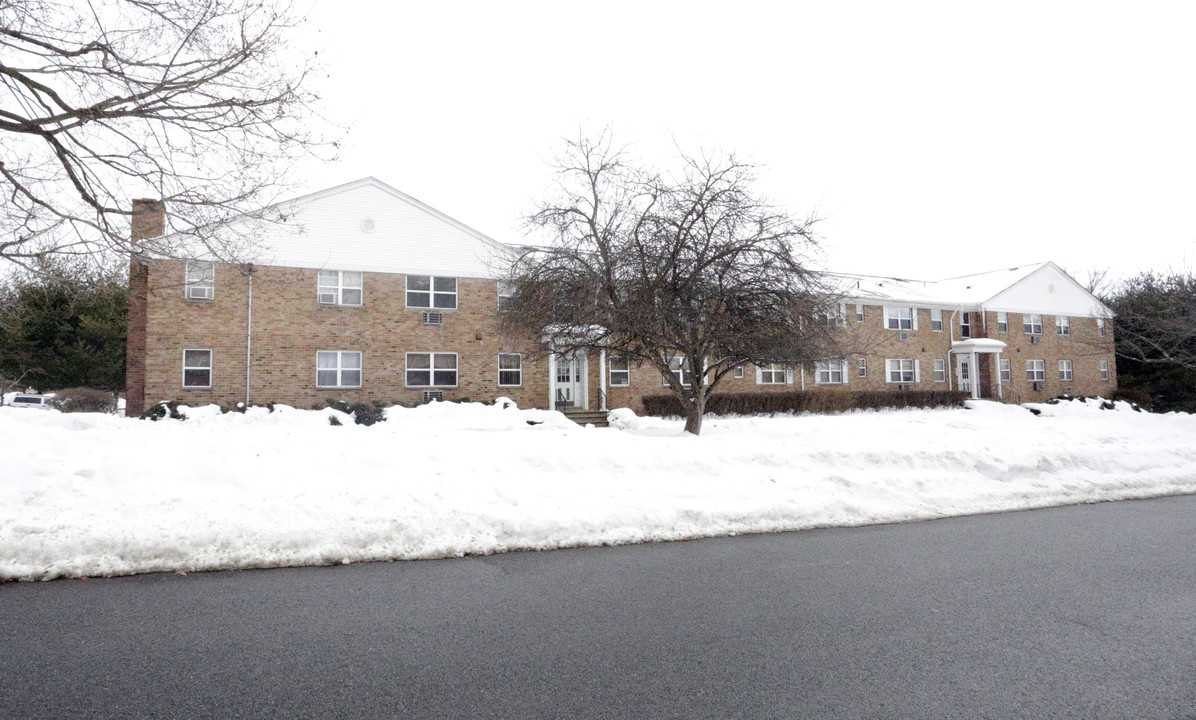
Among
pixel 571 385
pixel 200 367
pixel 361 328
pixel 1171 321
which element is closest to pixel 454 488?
pixel 361 328

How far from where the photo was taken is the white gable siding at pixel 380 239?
22.2m

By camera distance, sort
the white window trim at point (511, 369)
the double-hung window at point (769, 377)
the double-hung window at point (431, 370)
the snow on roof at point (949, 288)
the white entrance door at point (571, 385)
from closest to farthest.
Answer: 1. the double-hung window at point (431, 370)
2. the white window trim at point (511, 369)
3. the white entrance door at point (571, 385)
4. the double-hung window at point (769, 377)
5. the snow on roof at point (949, 288)

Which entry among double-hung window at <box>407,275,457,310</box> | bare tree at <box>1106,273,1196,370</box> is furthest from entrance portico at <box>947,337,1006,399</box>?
double-hung window at <box>407,275,457,310</box>

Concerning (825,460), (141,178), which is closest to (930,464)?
(825,460)

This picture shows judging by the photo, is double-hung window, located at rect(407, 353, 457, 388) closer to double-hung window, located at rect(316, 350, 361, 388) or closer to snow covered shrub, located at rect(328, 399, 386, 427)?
double-hung window, located at rect(316, 350, 361, 388)

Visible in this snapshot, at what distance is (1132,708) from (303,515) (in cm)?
616

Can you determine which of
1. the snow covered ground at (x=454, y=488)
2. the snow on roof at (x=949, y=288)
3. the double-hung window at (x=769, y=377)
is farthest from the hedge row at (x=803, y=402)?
the snow covered ground at (x=454, y=488)

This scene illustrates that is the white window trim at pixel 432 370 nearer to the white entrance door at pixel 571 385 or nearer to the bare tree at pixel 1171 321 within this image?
the white entrance door at pixel 571 385

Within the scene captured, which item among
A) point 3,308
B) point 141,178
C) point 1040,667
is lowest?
point 1040,667

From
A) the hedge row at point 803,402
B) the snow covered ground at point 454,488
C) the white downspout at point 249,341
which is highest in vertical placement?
the white downspout at point 249,341

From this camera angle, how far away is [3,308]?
1139 centimetres

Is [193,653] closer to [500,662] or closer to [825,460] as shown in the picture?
[500,662]

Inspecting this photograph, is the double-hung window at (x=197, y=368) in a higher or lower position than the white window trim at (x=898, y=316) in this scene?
lower

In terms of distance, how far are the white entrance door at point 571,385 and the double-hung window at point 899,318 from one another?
16924mm
